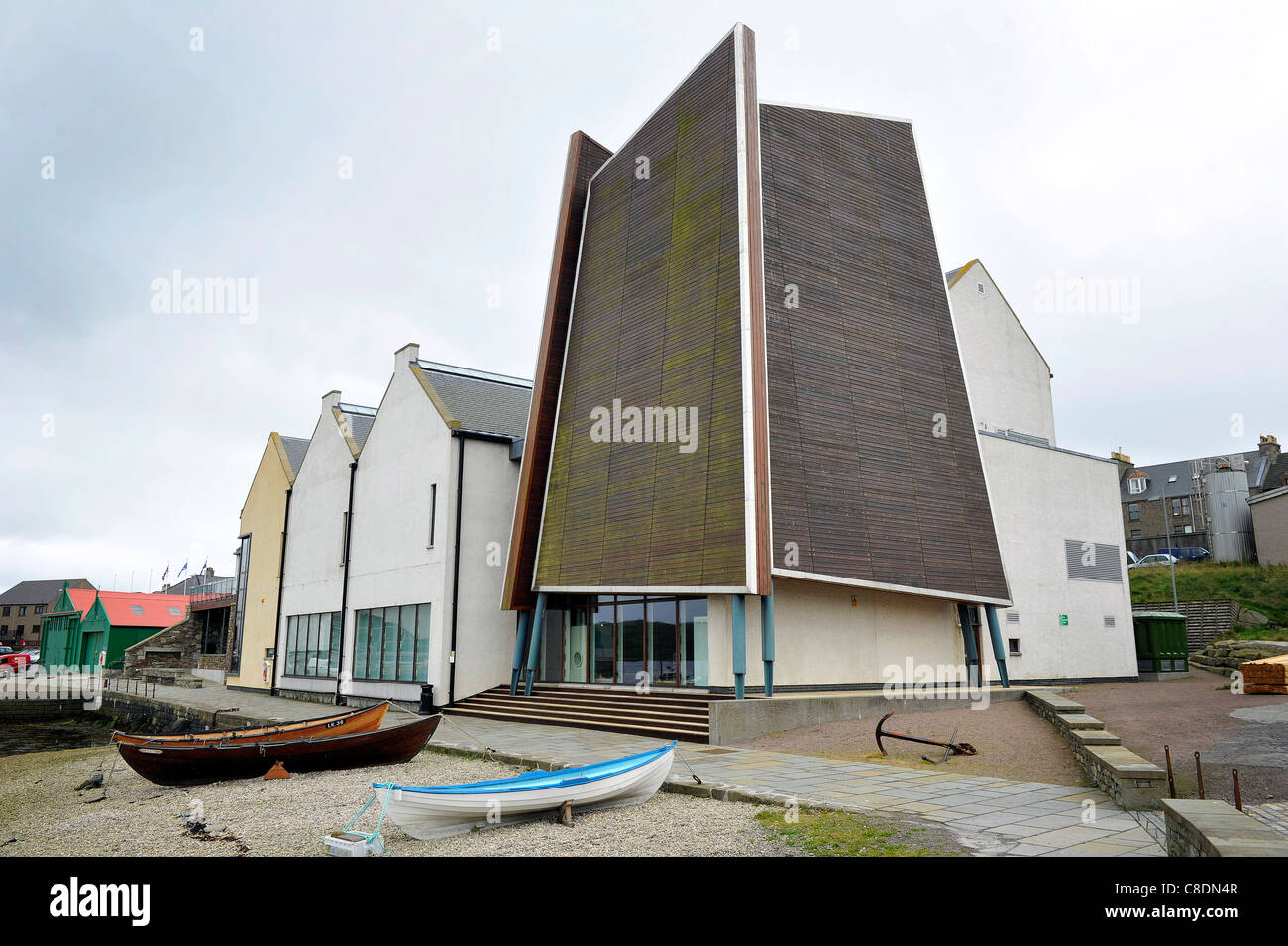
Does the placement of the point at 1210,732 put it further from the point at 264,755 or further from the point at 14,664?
the point at 14,664

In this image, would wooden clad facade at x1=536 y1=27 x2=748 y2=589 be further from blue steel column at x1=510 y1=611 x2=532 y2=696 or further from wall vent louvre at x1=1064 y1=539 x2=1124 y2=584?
wall vent louvre at x1=1064 y1=539 x2=1124 y2=584

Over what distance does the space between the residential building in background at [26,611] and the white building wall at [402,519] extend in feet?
355

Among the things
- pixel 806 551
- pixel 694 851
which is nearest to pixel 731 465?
pixel 806 551

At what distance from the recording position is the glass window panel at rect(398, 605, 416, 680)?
2778cm

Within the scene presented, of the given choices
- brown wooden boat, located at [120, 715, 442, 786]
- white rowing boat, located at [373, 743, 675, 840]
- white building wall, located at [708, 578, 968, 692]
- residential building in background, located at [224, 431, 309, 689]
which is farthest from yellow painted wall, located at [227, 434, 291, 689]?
white rowing boat, located at [373, 743, 675, 840]

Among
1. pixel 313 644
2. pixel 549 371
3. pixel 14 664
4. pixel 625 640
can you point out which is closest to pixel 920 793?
pixel 625 640

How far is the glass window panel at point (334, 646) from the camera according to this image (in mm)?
33188

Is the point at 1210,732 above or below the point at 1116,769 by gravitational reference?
below

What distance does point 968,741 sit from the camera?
15.9 m

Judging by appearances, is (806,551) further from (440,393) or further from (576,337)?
(440,393)

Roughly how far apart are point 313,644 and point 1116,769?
32308mm

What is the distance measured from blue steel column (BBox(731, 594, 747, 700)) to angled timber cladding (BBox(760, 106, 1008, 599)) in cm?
141

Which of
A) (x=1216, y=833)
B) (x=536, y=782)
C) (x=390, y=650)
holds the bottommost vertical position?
(x=536, y=782)
